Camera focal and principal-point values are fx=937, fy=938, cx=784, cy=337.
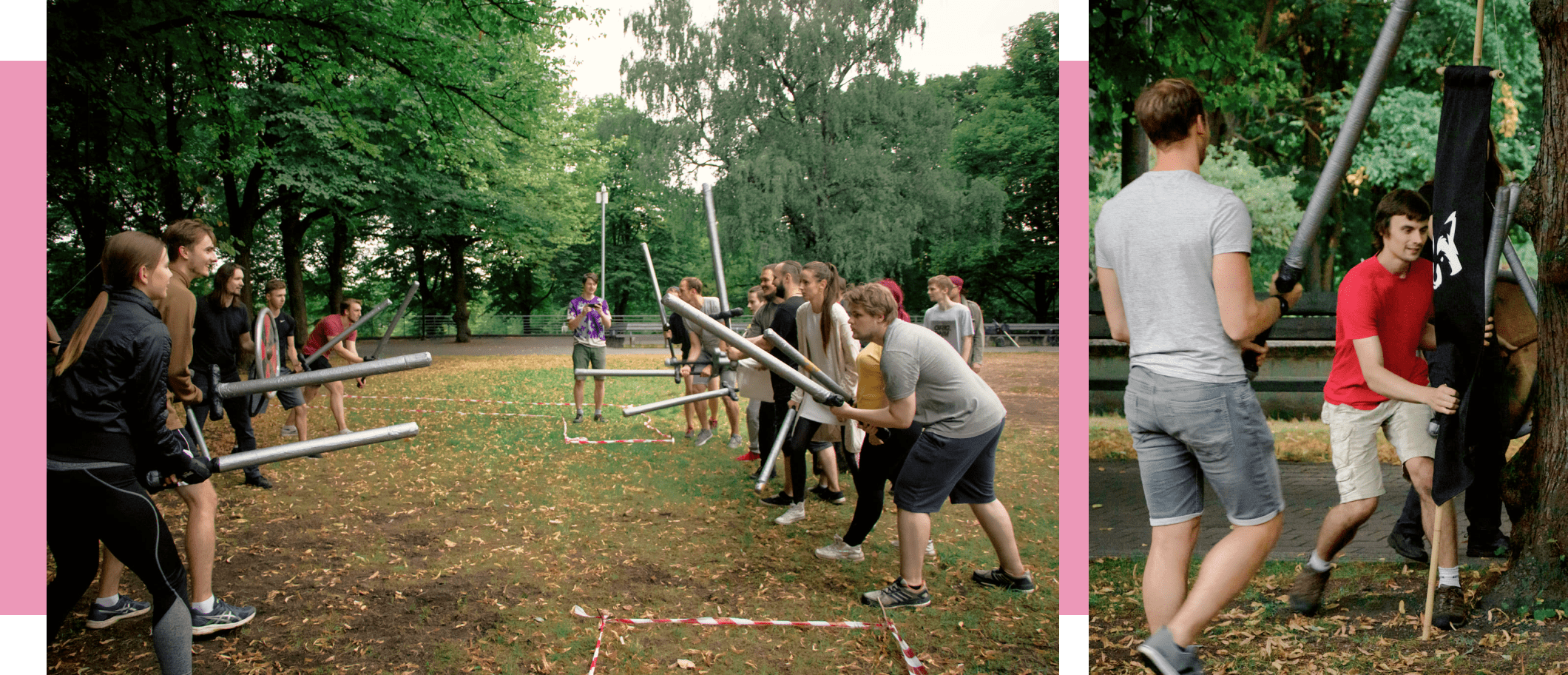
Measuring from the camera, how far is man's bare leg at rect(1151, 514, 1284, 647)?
2.37 m

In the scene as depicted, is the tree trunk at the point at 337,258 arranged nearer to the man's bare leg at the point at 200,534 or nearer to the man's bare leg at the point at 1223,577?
the man's bare leg at the point at 200,534

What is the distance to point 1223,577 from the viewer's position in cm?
238

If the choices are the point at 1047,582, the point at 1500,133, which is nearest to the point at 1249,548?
the point at 1047,582

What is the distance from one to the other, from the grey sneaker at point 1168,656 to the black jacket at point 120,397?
2.82 metres

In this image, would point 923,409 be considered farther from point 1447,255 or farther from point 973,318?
point 973,318

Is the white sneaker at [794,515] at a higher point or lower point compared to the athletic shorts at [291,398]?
lower

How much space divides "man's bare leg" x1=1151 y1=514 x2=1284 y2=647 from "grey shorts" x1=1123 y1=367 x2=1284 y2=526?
0.04 metres

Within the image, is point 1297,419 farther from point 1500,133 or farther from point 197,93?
point 197,93

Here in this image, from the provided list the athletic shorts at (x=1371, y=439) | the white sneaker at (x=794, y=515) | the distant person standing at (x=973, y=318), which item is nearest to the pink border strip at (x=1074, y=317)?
the athletic shorts at (x=1371, y=439)

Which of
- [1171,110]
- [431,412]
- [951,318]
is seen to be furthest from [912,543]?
[431,412]

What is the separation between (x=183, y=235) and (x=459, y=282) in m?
22.4

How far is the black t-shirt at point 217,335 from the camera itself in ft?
20.2

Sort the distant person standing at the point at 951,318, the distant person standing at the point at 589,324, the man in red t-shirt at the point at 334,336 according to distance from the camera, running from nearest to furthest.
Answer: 1. the man in red t-shirt at the point at 334,336
2. the distant person standing at the point at 951,318
3. the distant person standing at the point at 589,324

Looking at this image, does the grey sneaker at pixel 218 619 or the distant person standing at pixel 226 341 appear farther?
the distant person standing at pixel 226 341
